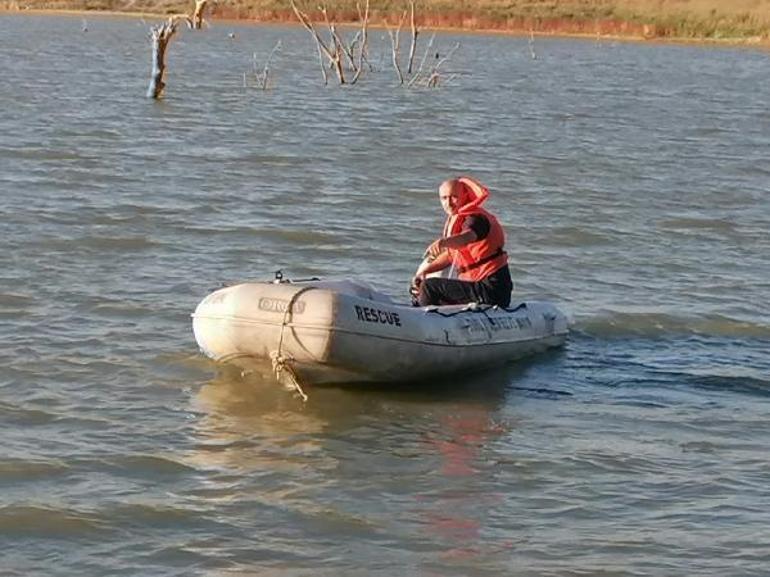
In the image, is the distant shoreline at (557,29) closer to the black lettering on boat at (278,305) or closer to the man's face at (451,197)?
the man's face at (451,197)

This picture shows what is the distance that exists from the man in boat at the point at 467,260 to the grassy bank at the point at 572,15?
178 feet

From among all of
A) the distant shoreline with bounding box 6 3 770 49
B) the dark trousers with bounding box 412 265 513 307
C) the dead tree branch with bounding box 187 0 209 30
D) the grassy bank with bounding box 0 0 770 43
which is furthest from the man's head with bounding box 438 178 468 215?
the grassy bank with bounding box 0 0 770 43

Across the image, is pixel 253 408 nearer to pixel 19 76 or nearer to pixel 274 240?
pixel 274 240

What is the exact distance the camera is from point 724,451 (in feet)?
30.5

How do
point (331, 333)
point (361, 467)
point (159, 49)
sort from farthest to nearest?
point (159, 49)
point (331, 333)
point (361, 467)

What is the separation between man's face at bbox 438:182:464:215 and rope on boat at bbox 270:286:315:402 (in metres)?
1.35

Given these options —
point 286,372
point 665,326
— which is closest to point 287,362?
point 286,372

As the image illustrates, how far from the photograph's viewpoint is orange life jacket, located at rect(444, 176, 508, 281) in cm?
1107

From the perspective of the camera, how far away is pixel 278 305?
32.2ft

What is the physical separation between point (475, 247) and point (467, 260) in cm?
11

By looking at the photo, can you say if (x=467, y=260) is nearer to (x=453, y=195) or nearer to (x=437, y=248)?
(x=437, y=248)

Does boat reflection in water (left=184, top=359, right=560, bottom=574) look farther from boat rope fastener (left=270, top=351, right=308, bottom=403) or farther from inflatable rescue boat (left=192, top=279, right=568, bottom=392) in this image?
inflatable rescue boat (left=192, top=279, right=568, bottom=392)

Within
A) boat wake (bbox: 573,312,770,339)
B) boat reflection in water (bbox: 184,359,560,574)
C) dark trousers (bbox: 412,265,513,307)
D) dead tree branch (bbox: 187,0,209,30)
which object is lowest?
boat wake (bbox: 573,312,770,339)

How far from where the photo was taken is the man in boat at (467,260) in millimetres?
11031
